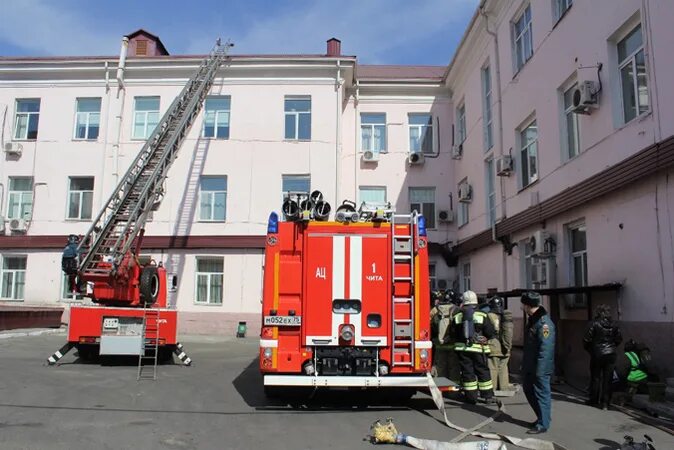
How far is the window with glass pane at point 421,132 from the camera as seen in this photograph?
81.4 ft

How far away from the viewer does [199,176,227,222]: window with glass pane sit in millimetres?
22766

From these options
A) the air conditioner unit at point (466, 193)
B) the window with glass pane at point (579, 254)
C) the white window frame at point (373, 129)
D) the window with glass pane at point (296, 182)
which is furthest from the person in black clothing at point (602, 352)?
the white window frame at point (373, 129)

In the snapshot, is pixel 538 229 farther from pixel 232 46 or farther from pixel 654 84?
pixel 232 46

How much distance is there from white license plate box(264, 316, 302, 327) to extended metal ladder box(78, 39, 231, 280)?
6.50m

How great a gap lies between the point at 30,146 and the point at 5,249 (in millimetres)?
4320

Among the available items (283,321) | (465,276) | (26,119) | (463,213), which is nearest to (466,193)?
(463,213)

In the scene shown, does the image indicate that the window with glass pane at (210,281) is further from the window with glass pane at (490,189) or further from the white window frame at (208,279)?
the window with glass pane at (490,189)

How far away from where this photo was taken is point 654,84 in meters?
9.45

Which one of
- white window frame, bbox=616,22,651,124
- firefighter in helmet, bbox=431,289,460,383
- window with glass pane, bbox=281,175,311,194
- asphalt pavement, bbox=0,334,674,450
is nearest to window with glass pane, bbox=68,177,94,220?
window with glass pane, bbox=281,175,311,194

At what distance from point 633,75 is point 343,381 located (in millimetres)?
7775

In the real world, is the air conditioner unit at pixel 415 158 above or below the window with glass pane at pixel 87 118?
below

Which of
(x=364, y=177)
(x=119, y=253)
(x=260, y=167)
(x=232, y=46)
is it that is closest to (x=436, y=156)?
(x=364, y=177)

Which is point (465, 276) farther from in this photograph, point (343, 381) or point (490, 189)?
point (343, 381)

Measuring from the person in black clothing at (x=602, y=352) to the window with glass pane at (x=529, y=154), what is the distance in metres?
6.87
